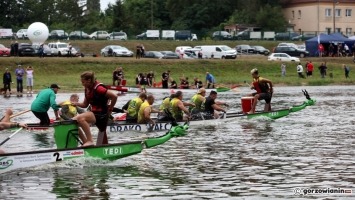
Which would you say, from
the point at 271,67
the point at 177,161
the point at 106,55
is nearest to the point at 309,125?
the point at 177,161

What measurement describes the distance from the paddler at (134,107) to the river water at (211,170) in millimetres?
1067

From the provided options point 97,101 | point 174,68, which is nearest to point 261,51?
point 174,68

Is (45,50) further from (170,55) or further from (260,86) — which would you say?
(260,86)

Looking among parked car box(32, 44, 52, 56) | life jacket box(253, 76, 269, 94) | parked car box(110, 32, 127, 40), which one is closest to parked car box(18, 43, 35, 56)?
parked car box(32, 44, 52, 56)

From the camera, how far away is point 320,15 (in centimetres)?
12875

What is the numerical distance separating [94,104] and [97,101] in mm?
165

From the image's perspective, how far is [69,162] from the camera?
782 inches

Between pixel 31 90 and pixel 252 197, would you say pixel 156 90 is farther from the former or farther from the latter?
pixel 252 197

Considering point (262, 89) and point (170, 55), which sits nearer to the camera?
point (262, 89)

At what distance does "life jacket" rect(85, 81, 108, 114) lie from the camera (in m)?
19.8

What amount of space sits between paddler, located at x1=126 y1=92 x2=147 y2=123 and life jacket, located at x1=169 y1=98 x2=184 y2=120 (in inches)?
43.9

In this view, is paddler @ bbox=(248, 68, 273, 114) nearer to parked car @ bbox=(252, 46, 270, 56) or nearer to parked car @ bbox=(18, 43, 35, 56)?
parked car @ bbox=(18, 43, 35, 56)

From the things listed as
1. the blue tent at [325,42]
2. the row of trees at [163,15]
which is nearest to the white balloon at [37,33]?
the row of trees at [163,15]

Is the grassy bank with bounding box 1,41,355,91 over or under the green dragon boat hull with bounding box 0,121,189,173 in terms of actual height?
under
